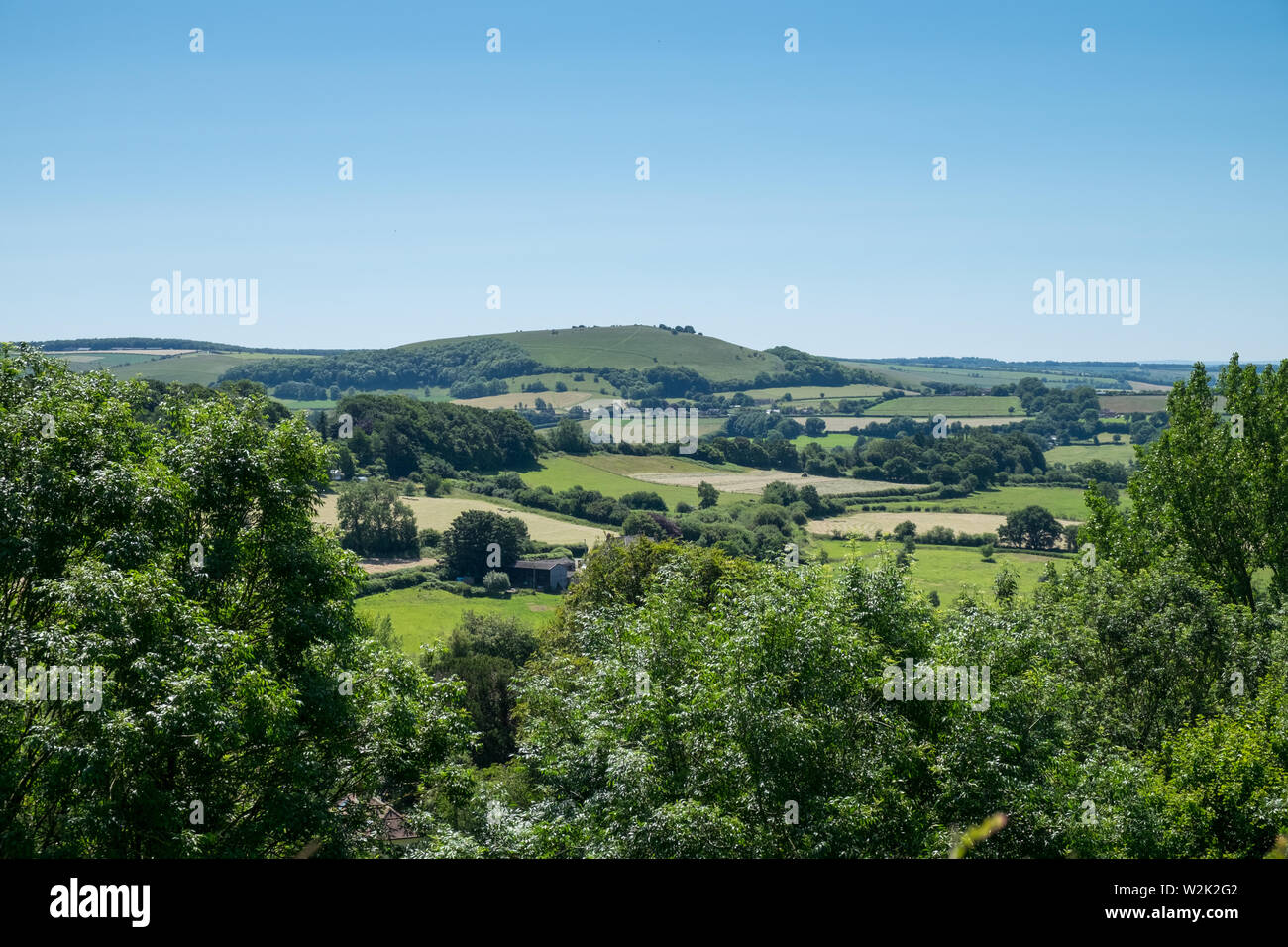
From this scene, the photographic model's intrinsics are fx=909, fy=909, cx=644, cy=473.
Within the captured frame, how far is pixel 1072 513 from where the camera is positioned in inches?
4865

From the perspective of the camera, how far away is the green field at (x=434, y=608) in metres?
73.1

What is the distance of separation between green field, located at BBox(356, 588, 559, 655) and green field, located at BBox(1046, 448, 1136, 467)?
12235 centimetres

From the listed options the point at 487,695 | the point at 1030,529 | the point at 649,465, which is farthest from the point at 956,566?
the point at 649,465

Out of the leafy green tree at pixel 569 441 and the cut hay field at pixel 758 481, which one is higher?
the leafy green tree at pixel 569 441

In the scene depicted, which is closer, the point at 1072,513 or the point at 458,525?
the point at 458,525

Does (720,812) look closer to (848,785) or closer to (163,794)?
(848,785)

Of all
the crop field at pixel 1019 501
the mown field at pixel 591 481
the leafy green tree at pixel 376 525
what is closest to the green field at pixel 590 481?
the mown field at pixel 591 481

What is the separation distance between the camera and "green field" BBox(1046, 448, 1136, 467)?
171m

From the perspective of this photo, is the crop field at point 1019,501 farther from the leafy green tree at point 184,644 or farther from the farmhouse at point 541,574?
the leafy green tree at point 184,644

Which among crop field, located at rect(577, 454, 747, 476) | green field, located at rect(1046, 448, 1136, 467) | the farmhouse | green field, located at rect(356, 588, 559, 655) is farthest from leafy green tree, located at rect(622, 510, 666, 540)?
green field, located at rect(1046, 448, 1136, 467)

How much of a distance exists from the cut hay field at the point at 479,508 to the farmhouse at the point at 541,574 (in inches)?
271
